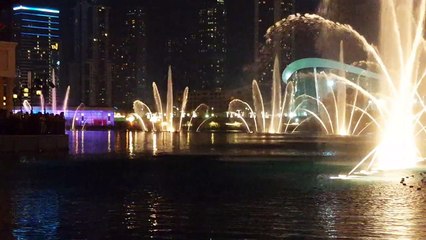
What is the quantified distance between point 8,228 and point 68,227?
3.41 ft

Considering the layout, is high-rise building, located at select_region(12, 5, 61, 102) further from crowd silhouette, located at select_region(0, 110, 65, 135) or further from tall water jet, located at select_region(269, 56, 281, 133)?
crowd silhouette, located at select_region(0, 110, 65, 135)

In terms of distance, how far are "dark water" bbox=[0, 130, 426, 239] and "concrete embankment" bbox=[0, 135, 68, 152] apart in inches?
430

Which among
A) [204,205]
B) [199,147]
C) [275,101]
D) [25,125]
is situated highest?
[275,101]

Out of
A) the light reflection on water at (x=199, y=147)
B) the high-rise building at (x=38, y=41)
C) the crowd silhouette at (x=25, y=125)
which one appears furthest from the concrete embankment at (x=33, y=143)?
the high-rise building at (x=38, y=41)

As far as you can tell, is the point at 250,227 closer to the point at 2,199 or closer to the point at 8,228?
the point at 8,228

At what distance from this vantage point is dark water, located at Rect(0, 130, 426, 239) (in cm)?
1139

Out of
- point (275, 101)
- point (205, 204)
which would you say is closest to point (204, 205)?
point (205, 204)

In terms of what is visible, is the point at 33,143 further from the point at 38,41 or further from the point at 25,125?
the point at 38,41

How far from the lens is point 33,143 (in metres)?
36.3

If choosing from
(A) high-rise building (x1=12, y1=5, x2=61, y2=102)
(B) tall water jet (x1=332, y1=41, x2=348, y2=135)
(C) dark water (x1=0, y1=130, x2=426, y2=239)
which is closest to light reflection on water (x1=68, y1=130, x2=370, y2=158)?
(C) dark water (x1=0, y1=130, x2=426, y2=239)

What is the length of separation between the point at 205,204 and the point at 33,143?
23733 mm

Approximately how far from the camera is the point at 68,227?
11.7 metres

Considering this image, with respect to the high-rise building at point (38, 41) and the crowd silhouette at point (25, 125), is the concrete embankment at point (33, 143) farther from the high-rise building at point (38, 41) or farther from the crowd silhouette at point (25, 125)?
the high-rise building at point (38, 41)

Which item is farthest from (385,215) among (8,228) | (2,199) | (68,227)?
(2,199)
